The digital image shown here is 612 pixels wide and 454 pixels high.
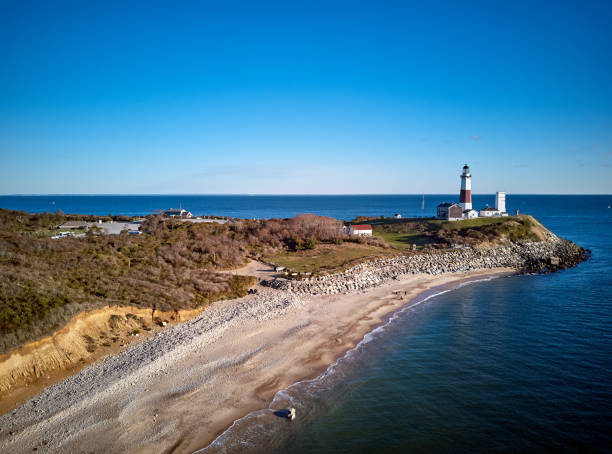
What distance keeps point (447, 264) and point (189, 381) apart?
33376 mm

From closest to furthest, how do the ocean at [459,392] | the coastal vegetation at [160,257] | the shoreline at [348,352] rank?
the shoreline at [348,352], the ocean at [459,392], the coastal vegetation at [160,257]

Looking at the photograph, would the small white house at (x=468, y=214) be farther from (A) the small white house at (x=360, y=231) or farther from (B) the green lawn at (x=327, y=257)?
(B) the green lawn at (x=327, y=257)

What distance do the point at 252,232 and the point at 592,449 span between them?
36.3 m

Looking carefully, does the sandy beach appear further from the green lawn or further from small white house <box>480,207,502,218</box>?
small white house <box>480,207,502,218</box>

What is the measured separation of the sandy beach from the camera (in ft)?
39.2

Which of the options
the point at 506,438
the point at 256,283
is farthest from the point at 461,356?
the point at 256,283

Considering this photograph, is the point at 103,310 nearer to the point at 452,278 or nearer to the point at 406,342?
the point at 406,342

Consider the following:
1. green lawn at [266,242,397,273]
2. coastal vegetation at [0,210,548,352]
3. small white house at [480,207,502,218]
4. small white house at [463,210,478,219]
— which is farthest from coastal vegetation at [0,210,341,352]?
small white house at [480,207,502,218]

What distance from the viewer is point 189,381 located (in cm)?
1524

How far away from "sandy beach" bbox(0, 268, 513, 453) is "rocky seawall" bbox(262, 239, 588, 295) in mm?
4586

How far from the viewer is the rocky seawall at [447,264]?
97.6 feet

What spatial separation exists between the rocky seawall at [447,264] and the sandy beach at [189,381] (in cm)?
459

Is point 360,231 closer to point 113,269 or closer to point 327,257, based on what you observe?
point 327,257

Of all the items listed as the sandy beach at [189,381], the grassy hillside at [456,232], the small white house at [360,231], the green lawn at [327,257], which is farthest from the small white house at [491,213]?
the sandy beach at [189,381]
